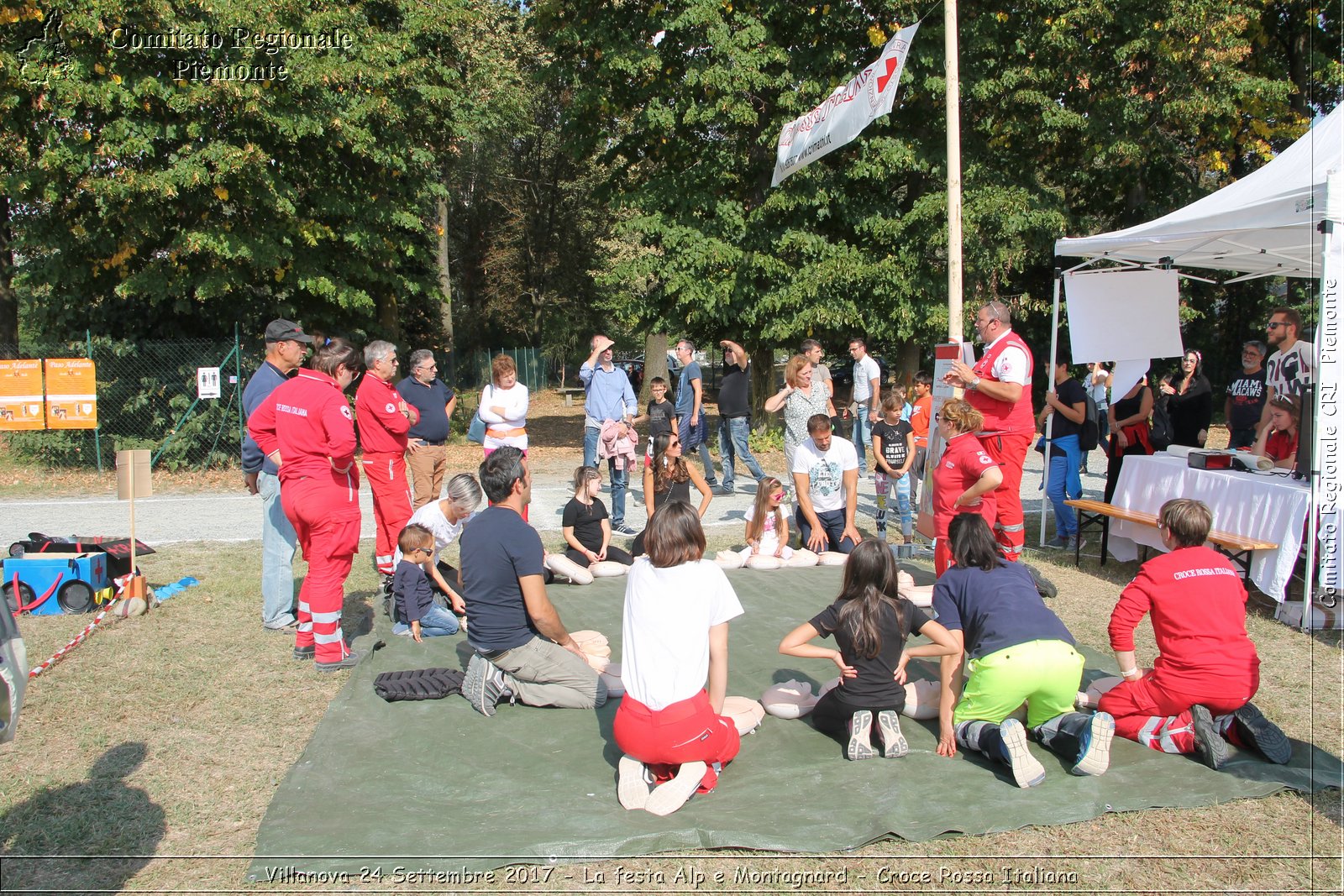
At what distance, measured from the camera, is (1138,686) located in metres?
4.21

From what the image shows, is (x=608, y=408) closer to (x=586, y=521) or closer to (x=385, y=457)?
(x=586, y=521)

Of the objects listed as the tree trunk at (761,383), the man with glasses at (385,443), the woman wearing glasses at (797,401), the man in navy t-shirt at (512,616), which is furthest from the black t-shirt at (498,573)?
the tree trunk at (761,383)

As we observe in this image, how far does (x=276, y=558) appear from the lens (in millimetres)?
6227

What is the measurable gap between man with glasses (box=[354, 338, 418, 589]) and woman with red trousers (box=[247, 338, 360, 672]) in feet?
3.30

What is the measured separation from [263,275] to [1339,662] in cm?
1389

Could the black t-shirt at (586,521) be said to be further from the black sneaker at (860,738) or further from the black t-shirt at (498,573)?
the black sneaker at (860,738)

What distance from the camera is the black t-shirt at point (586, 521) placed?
7465mm

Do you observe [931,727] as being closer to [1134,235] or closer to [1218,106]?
[1134,235]

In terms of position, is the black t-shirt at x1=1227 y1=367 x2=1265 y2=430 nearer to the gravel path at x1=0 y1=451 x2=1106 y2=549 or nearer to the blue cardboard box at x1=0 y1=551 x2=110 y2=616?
the gravel path at x1=0 y1=451 x2=1106 y2=549

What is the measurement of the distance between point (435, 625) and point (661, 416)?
487 cm

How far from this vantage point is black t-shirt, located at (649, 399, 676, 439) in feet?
34.0

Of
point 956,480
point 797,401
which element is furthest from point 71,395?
point 956,480

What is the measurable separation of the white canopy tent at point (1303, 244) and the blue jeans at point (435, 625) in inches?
208

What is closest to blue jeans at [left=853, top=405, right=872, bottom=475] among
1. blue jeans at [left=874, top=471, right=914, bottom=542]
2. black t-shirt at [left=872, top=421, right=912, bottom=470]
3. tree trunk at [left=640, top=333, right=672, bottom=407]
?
blue jeans at [left=874, top=471, right=914, bottom=542]
